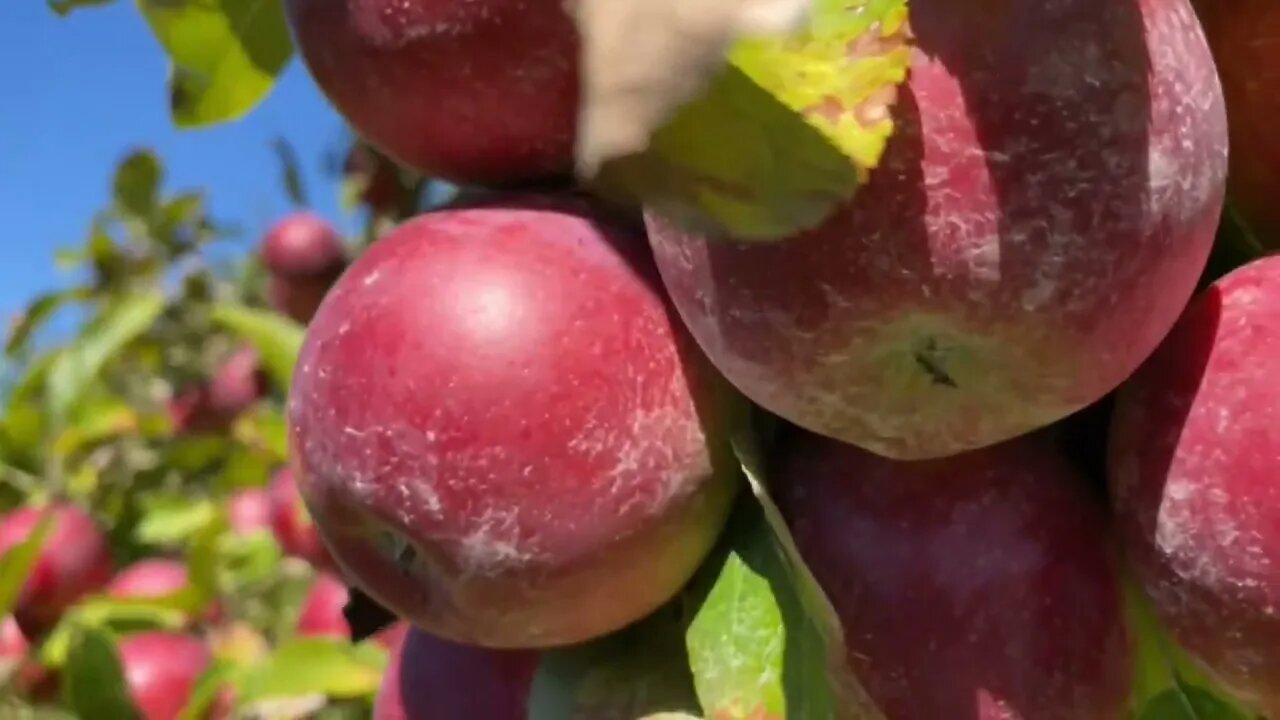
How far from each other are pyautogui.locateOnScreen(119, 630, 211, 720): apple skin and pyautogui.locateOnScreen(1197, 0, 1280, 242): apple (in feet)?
3.23

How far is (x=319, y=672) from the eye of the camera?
2.89 ft

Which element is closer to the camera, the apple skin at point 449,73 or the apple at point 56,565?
the apple skin at point 449,73

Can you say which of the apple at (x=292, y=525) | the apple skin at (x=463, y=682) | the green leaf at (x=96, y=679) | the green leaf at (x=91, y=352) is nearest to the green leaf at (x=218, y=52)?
the apple skin at (x=463, y=682)

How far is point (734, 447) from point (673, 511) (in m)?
0.03

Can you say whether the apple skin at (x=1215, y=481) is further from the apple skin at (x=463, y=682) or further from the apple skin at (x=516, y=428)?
the apple skin at (x=463, y=682)

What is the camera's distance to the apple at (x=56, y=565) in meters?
1.45

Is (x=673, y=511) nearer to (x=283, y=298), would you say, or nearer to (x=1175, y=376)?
(x=1175, y=376)

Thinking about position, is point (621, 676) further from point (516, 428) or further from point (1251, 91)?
point (1251, 91)

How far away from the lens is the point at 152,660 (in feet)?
4.01

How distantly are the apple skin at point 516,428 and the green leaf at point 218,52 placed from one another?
0.54 feet

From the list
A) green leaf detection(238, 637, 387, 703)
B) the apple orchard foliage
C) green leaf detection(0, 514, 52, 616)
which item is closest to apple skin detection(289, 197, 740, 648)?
the apple orchard foliage

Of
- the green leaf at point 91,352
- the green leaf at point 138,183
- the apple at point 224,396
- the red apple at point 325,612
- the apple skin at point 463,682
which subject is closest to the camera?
the apple skin at point 463,682

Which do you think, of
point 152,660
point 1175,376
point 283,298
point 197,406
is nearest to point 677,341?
point 1175,376

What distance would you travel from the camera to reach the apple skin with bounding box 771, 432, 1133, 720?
0.43 metres
